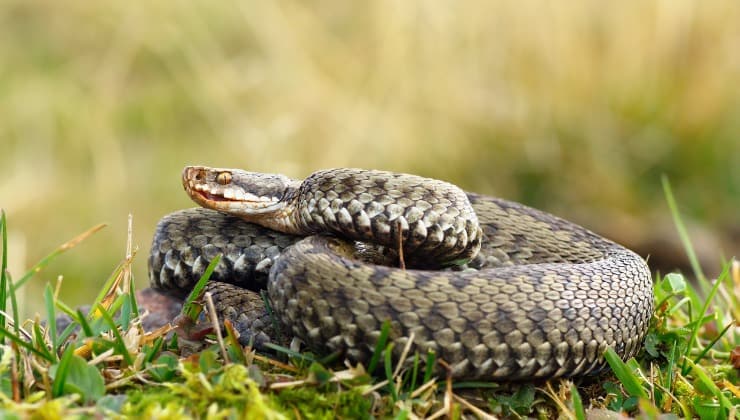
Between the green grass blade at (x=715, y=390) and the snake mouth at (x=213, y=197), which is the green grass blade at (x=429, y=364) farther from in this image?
the snake mouth at (x=213, y=197)

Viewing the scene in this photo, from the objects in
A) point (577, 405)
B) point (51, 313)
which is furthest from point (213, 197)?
point (577, 405)

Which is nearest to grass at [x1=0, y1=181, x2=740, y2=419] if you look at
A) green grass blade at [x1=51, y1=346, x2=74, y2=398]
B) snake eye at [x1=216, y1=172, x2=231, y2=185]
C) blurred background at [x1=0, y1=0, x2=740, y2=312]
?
green grass blade at [x1=51, y1=346, x2=74, y2=398]

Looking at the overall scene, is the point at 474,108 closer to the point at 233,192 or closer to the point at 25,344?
the point at 233,192

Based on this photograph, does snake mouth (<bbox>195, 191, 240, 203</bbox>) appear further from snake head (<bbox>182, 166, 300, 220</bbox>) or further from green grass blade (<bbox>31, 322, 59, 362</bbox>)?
green grass blade (<bbox>31, 322, 59, 362</bbox>)

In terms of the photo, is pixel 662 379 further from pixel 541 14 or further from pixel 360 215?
pixel 541 14

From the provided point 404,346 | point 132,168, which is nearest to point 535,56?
point 132,168
